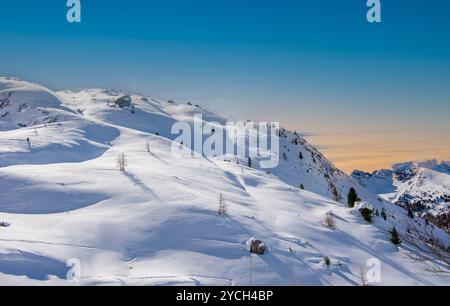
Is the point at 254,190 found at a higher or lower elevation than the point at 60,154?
lower

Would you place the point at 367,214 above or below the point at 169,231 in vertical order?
below

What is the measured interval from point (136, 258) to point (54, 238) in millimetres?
2526

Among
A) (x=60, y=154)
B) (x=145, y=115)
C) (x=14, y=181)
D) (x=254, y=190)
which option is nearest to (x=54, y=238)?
(x=14, y=181)

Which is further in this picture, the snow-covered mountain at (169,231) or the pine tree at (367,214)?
the pine tree at (367,214)

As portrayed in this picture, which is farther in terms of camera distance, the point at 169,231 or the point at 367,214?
the point at 367,214

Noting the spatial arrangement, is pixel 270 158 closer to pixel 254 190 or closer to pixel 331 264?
pixel 254 190

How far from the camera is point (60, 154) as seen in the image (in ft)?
85.5

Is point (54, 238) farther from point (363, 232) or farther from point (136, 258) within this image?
point (363, 232)

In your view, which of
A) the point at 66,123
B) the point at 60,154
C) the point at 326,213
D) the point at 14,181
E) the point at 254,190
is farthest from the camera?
the point at 66,123

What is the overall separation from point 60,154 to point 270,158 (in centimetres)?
2497

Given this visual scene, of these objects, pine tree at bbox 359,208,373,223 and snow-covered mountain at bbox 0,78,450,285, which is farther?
pine tree at bbox 359,208,373,223
